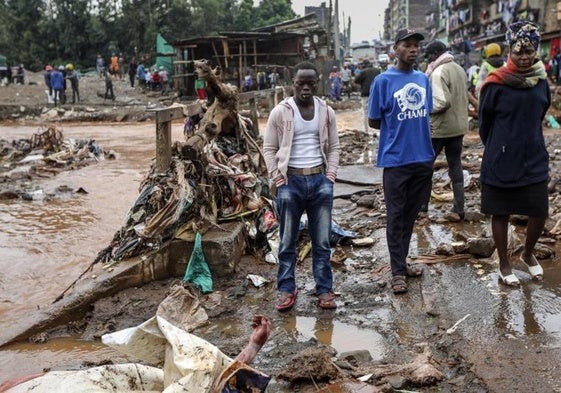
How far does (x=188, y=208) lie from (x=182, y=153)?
0.59 meters

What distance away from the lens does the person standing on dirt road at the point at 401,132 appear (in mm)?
4234

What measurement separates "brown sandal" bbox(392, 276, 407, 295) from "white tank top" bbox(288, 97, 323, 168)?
3.64 ft

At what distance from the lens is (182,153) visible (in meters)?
5.46

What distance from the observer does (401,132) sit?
4262 millimetres

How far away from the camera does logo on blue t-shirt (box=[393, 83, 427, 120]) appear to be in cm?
423

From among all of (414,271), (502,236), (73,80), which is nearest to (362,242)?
(414,271)

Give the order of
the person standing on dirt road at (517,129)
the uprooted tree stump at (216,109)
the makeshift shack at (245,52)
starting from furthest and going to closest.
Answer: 1. the makeshift shack at (245,52)
2. the uprooted tree stump at (216,109)
3. the person standing on dirt road at (517,129)

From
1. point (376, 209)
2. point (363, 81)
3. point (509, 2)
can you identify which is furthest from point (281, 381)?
point (509, 2)

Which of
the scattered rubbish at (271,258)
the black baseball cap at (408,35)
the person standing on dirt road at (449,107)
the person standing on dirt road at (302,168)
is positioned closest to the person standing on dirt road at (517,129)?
the black baseball cap at (408,35)

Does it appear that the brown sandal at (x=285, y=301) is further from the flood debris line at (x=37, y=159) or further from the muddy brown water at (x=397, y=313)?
the flood debris line at (x=37, y=159)

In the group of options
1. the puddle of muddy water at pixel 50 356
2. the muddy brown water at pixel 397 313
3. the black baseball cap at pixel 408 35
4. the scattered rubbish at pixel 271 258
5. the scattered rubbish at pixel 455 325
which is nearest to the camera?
the muddy brown water at pixel 397 313

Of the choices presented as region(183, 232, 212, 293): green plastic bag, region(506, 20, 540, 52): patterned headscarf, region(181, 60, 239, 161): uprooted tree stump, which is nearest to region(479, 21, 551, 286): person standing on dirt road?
region(506, 20, 540, 52): patterned headscarf

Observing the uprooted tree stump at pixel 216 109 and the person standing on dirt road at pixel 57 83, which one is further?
the person standing on dirt road at pixel 57 83

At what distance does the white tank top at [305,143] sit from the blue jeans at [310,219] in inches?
3.9
